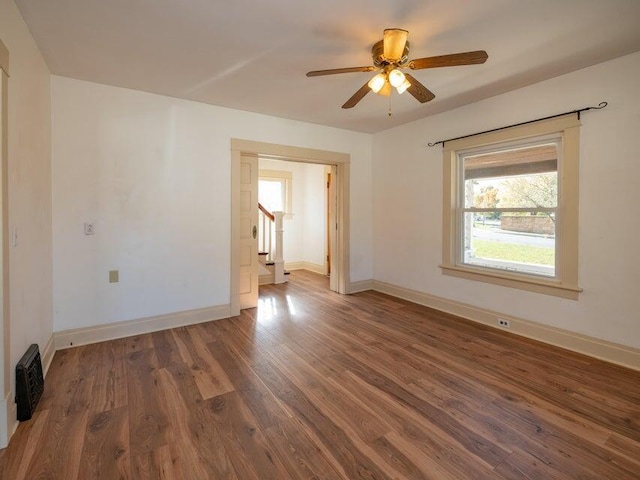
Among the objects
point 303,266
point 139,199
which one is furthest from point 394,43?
point 303,266

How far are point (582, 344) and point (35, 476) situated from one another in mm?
3914

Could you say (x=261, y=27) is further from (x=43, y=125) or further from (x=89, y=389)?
(x=89, y=389)

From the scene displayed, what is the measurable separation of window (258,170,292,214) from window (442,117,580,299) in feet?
12.5

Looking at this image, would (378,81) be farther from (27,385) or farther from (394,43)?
(27,385)

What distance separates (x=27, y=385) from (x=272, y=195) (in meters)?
5.41

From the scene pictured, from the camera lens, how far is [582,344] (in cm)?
274

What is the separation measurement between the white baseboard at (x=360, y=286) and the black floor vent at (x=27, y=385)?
359cm

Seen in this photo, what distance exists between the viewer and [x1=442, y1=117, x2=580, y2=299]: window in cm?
283

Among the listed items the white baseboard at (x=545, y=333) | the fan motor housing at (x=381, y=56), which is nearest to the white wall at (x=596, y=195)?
the white baseboard at (x=545, y=333)

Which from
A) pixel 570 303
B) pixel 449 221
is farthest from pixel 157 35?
pixel 570 303

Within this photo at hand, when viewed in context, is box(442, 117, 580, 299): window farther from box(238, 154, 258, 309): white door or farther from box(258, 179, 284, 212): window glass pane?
box(258, 179, 284, 212): window glass pane

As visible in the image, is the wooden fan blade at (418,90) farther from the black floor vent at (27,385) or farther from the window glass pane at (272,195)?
the window glass pane at (272,195)

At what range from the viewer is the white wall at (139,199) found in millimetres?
2873

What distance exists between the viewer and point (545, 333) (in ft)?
9.77
